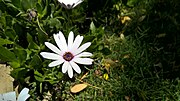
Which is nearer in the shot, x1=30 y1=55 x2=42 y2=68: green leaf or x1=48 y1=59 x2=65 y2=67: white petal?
x1=48 y1=59 x2=65 y2=67: white petal

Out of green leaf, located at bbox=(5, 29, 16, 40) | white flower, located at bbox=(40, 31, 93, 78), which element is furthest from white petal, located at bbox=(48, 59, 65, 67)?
green leaf, located at bbox=(5, 29, 16, 40)

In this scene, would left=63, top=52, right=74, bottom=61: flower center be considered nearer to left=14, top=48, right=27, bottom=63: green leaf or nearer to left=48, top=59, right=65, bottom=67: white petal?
left=48, top=59, right=65, bottom=67: white petal

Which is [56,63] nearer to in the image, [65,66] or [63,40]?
[65,66]

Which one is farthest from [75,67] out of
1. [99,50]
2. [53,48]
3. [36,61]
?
[99,50]

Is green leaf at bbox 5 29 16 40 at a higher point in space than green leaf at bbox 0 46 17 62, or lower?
higher

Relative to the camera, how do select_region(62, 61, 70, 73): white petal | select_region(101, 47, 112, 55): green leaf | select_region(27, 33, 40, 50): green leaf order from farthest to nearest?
select_region(101, 47, 112, 55): green leaf
select_region(27, 33, 40, 50): green leaf
select_region(62, 61, 70, 73): white petal

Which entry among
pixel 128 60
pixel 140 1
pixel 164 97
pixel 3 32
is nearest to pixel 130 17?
pixel 140 1

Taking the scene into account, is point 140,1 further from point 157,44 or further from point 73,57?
point 73,57

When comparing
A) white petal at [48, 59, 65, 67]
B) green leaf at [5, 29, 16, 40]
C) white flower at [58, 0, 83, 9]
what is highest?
white flower at [58, 0, 83, 9]

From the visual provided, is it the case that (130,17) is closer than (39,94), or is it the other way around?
(39,94)
